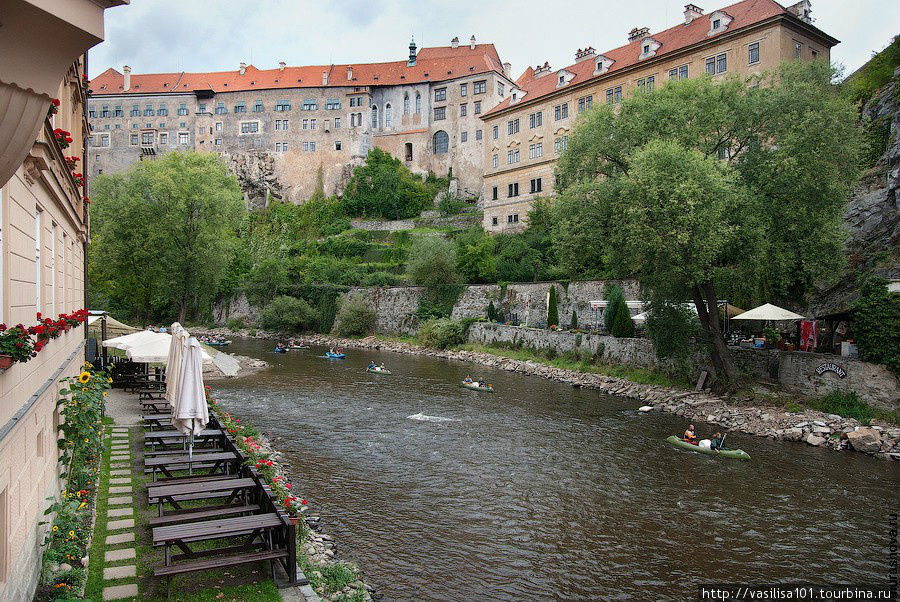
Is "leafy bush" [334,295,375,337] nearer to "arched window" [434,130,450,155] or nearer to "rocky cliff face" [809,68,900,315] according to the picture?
"arched window" [434,130,450,155]

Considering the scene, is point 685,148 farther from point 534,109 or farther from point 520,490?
point 534,109

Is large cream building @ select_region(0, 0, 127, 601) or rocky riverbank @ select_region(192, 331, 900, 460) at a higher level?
large cream building @ select_region(0, 0, 127, 601)

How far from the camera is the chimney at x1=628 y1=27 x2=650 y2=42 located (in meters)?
43.4

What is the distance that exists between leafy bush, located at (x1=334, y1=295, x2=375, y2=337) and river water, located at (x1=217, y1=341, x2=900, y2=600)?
2451 cm

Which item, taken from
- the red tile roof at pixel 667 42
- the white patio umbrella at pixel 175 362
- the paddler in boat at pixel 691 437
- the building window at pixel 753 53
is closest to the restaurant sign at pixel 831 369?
the paddler in boat at pixel 691 437

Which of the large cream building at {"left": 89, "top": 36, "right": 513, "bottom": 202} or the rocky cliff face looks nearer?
the rocky cliff face

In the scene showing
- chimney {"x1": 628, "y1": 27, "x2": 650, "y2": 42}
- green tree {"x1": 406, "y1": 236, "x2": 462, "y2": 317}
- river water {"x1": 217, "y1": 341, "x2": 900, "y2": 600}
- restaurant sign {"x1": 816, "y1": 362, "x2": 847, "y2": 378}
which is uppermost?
chimney {"x1": 628, "y1": 27, "x2": 650, "y2": 42}

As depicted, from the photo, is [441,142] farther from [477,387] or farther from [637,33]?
[477,387]

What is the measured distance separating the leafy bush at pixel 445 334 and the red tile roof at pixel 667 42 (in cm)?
2101

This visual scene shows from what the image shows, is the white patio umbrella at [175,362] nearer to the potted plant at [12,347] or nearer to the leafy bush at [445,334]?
the potted plant at [12,347]

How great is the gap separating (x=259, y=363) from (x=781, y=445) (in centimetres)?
2432

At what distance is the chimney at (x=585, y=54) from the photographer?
4713 cm

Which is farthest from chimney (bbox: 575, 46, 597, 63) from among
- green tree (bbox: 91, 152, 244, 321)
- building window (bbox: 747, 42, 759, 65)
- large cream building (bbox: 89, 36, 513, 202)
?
green tree (bbox: 91, 152, 244, 321)

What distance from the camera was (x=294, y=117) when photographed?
72.7m
